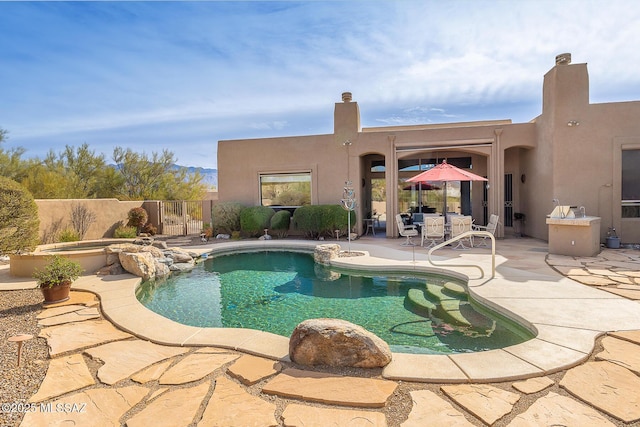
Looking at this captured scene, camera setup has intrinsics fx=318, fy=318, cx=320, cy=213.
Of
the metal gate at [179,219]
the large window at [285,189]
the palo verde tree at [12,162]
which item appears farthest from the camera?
the palo verde tree at [12,162]

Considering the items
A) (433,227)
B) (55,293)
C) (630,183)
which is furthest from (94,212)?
(630,183)

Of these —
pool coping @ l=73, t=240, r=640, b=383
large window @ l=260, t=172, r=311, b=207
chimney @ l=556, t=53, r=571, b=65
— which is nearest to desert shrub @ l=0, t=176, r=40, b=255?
pool coping @ l=73, t=240, r=640, b=383

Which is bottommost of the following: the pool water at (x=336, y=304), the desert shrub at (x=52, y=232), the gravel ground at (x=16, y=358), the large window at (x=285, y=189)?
the pool water at (x=336, y=304)

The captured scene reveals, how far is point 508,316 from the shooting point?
4.50 meters

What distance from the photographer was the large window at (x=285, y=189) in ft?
45.6

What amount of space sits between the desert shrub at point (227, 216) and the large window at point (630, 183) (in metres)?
13.6

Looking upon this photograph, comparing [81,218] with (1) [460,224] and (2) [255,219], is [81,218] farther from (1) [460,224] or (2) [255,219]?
(1) [460,224]

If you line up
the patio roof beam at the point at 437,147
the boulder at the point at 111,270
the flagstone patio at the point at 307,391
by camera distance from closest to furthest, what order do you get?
the flagstone patio at the point at 307,391
the boulder at the point at 111,270
the patio roof beam at the point at 437,147

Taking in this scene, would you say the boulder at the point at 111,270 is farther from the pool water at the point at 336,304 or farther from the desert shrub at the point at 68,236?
the desert shrub at the point at 68,236

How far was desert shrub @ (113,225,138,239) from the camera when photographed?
521 inches

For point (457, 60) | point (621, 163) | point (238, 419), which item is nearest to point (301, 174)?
point (457, 60)

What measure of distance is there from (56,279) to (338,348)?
4911 millimetres

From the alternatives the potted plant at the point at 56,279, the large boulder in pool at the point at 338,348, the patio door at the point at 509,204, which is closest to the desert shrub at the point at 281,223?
the potted plant at the point at 56,279

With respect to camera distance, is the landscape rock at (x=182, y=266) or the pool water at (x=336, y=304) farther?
the landscape rock at (x=182, y=266)
